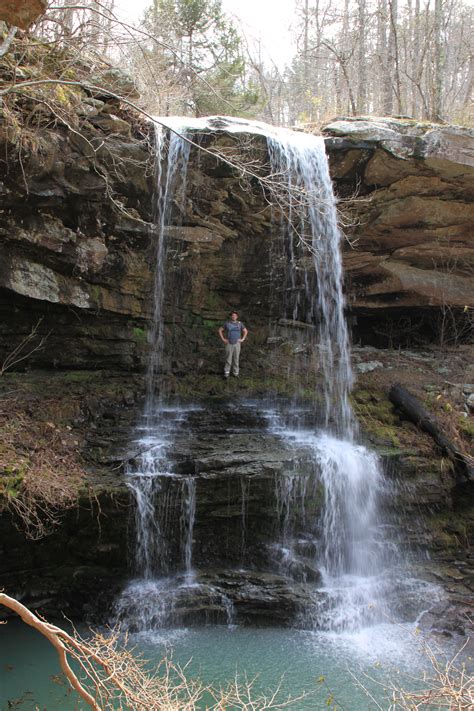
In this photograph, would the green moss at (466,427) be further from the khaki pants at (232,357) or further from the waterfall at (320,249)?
the khaki pants at (232,357)

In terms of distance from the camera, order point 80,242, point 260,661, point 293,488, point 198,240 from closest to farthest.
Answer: point 260,661
point 293,488
point 80,242
point 198,240

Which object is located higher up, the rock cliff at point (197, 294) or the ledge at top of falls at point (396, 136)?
the ledge at top of falls at point (396, 136)

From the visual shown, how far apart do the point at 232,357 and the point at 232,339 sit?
1.56 ft

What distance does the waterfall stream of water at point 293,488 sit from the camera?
20.7ft

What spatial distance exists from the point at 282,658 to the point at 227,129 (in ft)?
24.0

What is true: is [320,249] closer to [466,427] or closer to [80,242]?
[466,427]

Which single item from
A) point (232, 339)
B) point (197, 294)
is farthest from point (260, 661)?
point (197, 294)

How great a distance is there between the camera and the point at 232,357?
1003 centimetres

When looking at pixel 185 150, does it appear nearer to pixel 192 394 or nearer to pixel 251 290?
pixel 251 290

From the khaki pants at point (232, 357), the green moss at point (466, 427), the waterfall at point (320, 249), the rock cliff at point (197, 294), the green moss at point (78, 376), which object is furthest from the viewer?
the khaki pants at point (232, 357)

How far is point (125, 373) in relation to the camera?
31.0ft

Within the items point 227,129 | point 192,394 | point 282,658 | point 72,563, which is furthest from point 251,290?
point 282,658

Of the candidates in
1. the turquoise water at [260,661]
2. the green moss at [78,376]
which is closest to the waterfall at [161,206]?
the green moss at [78,376]

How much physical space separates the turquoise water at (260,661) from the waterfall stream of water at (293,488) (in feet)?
1.14
